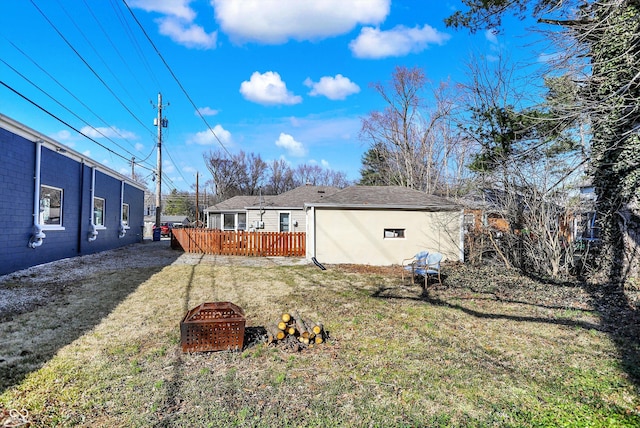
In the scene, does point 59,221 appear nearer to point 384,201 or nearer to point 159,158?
point 384,201

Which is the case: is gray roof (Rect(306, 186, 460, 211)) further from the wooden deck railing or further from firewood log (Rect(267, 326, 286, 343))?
firewood log (Rect(267, 326, 286, 343))

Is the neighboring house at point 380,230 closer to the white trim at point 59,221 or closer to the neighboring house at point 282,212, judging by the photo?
the neighboring house at point 282,212

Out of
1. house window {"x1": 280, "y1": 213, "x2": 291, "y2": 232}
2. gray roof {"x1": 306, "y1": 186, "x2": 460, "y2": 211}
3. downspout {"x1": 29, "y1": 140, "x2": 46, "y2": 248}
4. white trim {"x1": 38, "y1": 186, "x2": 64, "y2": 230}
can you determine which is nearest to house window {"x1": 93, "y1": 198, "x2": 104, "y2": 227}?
white trim {"x1": 38, "y1": 186, "x2": 64, "y2": 230}

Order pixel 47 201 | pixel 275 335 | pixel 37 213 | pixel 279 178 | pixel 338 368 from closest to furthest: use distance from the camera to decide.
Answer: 1. pixel 338 368
2. pixel 275 335
3. pixel 37 213
4. pixel 47 201
5. pixel 279 178

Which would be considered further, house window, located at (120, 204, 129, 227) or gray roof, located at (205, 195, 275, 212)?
gray roof, located at (205, 195, 275, 212)

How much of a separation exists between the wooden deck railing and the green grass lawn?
7.85 metres

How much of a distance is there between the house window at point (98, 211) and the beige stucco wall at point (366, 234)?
8103 millimetres

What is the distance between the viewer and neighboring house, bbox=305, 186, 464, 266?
1167 cm

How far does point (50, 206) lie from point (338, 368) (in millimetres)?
10086

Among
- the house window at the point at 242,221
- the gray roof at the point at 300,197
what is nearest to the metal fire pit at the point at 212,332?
the gray roof at the point at 300,197

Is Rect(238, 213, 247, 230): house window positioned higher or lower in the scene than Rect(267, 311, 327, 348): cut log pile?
higher

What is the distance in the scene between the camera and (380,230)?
38.6ft

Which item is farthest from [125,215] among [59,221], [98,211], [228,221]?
[228,221]

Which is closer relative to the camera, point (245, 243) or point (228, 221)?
point (245, 243)
